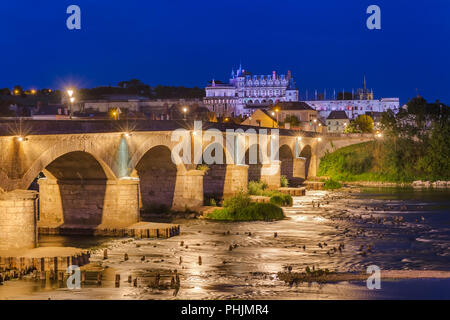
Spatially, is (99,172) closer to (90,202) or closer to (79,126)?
(90,202)

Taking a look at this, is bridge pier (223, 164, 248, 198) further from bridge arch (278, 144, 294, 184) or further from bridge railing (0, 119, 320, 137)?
bridge arch (278, 144, 294, 184)

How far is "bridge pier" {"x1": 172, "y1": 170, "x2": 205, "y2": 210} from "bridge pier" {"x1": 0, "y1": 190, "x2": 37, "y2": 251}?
20.8 meters

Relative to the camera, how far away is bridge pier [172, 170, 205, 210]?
50.2 meters

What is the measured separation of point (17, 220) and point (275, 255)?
1159 centimetres

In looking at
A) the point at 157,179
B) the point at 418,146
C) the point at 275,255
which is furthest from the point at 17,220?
the point at 418,146

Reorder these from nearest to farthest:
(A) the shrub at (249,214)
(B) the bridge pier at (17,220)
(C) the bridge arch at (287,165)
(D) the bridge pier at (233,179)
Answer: (B) the bridge pier at (17,220) < (A) the shrub at (249,214) < (D) the bridge pier at (233,179) < (C) the bridge arch at (287,165)

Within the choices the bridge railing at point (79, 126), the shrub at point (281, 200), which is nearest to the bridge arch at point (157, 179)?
the bridge railing at point (79, 126)

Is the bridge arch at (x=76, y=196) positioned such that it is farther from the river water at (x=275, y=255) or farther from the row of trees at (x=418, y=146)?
the row of trees at (x=418, y=146)

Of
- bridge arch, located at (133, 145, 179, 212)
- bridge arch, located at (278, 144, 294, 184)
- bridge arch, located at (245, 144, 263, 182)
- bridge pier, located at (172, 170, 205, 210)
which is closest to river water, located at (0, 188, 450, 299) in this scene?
bridge pier, located at (172, 170, 205, 210)

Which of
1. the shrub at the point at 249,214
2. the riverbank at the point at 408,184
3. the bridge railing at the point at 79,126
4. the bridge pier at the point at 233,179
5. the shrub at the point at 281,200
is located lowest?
the shrub at the point at 249,214

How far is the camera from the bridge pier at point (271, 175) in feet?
229

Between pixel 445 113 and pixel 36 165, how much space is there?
82.7 metres

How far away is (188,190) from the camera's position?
5044cm

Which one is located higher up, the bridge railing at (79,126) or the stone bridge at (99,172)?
the bridge railing at (79,126)
